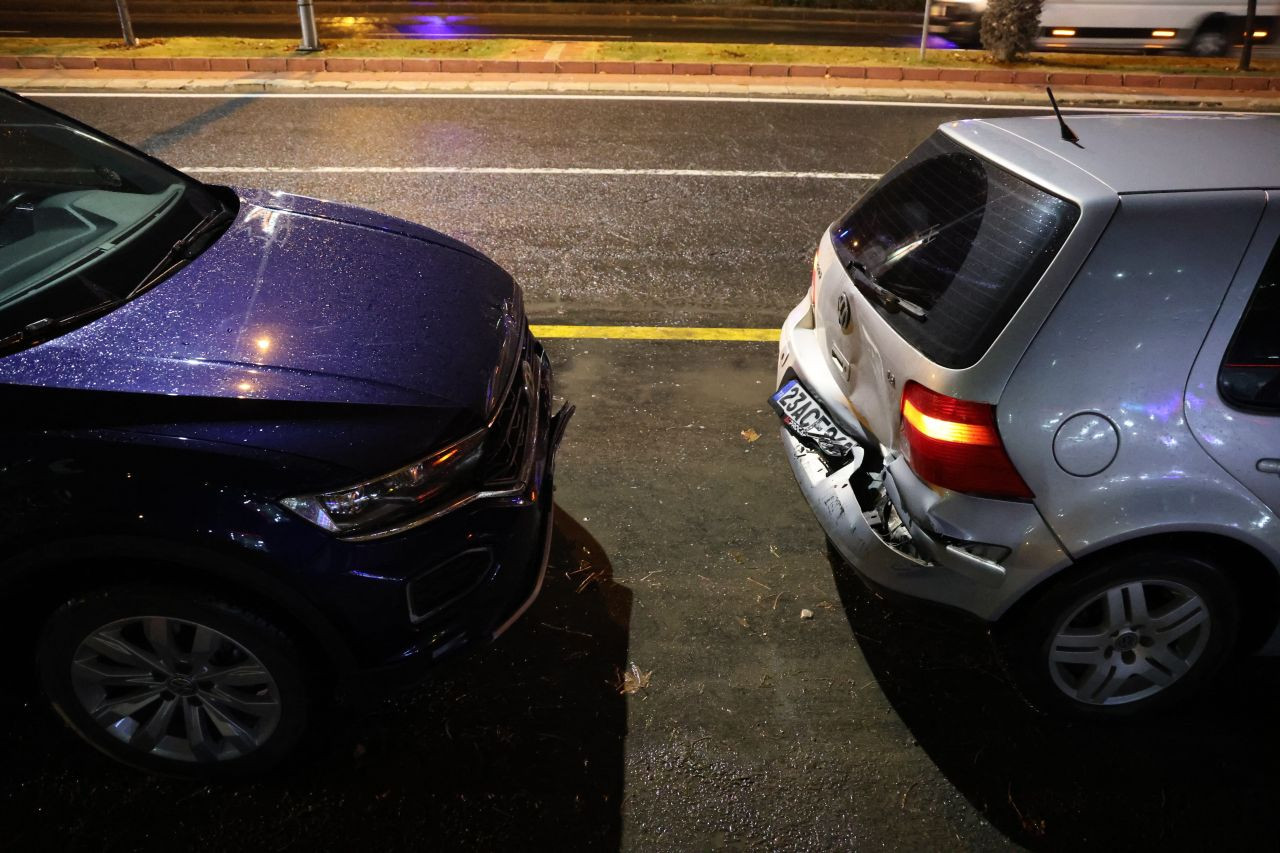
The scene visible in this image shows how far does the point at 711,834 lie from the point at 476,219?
489 centimetres

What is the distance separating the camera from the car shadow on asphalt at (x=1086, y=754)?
248cm

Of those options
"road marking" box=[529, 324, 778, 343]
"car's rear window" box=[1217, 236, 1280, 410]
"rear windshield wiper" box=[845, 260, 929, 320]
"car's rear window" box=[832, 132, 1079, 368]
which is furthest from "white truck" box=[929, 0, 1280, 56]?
"car's rear window" box=[1217, 236, 1280, 410]

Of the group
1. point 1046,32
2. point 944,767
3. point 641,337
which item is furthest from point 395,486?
point 1046,32

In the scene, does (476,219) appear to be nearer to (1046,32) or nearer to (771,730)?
(771,730)

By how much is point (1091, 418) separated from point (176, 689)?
2.47 m

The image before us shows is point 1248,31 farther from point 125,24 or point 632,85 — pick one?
point 125,24

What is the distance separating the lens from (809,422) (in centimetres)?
311

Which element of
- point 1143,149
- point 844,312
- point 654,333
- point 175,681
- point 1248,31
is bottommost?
point 654,333

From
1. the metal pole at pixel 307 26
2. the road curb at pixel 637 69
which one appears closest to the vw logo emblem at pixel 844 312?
the road curb at pixel 637 69

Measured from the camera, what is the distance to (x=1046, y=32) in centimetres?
1275

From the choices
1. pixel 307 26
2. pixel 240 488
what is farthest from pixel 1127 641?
pixel 307 26

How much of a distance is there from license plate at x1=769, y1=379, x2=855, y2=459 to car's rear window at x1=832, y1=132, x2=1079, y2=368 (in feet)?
1.41

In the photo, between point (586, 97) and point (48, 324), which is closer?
point (48, 324)

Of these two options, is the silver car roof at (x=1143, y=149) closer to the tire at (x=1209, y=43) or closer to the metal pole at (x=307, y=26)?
the metal pole at (x=307, y=26)
